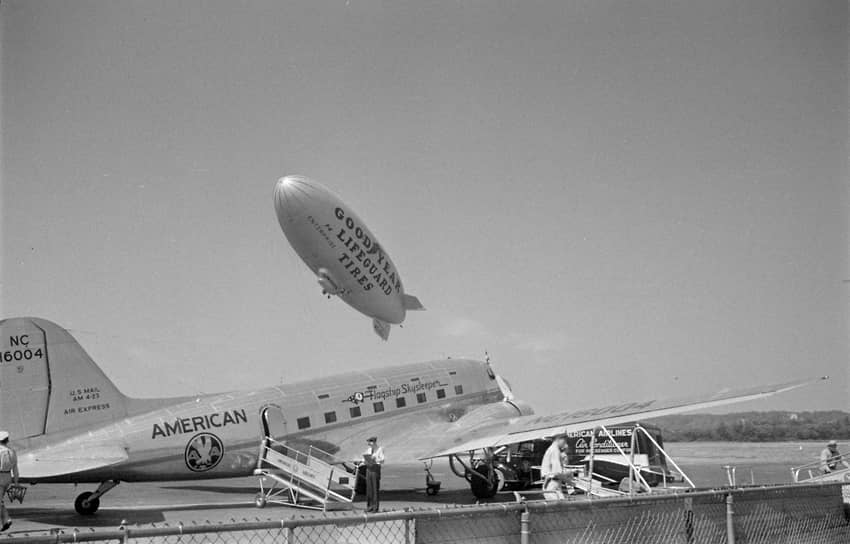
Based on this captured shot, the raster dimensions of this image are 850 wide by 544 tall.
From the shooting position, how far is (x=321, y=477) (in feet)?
57.4

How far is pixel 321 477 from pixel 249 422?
9.36ft

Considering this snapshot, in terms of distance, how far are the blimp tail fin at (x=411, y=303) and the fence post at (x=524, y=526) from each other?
66.8 feet

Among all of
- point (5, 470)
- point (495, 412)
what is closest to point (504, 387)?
point (495, 412)

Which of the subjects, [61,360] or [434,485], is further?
[434,485]

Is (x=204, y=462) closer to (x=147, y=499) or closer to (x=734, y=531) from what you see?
(x=147, y=499)

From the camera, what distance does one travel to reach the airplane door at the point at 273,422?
19.5 meters

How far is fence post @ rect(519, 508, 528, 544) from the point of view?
6.11 m

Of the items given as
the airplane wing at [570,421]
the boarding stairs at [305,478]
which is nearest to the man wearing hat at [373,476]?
the boarding stairs at [305,478]

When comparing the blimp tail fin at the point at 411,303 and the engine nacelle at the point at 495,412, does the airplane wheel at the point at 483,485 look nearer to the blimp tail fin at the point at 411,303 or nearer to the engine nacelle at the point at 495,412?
the engine nacelle at the point at 495,412

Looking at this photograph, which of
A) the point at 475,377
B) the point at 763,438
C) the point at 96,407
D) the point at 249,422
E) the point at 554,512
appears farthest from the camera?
the point at 763,438

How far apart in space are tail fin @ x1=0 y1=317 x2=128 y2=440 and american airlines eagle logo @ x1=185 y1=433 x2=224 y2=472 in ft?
6.45

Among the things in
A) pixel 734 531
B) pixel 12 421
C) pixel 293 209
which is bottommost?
pixel 734 531

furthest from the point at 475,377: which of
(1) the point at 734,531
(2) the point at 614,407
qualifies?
(1) the point at 734,531

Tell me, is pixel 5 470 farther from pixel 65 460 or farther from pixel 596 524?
pixel 596 524
